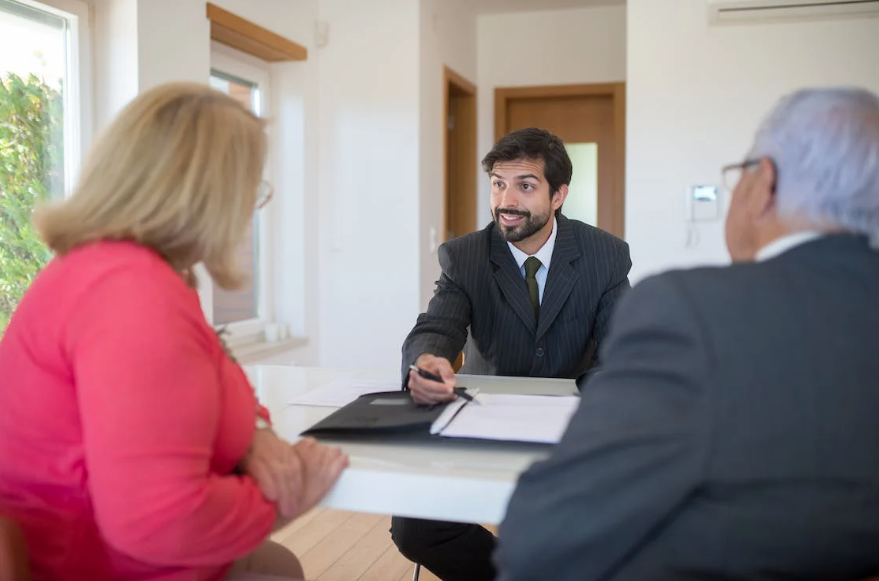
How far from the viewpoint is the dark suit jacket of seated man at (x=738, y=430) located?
78 centimetres

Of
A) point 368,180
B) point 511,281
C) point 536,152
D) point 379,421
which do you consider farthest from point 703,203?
point 379,421

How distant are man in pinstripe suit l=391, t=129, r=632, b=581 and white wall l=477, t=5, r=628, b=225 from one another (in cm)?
344

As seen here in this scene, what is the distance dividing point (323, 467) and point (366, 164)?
3.52 meters

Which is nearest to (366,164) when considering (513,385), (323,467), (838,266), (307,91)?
(307,91)

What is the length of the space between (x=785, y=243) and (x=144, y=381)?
0.76 m

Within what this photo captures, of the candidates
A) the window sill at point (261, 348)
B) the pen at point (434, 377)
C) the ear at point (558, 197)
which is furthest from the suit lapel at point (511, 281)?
the window sill at point (261, 348)

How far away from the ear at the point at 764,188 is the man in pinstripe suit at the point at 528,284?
119 cm

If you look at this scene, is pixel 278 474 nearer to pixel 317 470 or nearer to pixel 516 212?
pixel 317 470

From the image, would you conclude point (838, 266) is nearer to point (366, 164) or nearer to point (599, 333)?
point (599, 333)

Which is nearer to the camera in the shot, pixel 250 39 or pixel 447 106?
pixel 250 39

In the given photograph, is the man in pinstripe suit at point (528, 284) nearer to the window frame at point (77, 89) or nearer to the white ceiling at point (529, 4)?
the window frame at point (77, 89)

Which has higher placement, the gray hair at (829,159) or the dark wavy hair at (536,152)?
the dark wavy hair at (536,152)

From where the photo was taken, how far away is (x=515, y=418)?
1.41 metres

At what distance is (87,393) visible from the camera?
962mm
